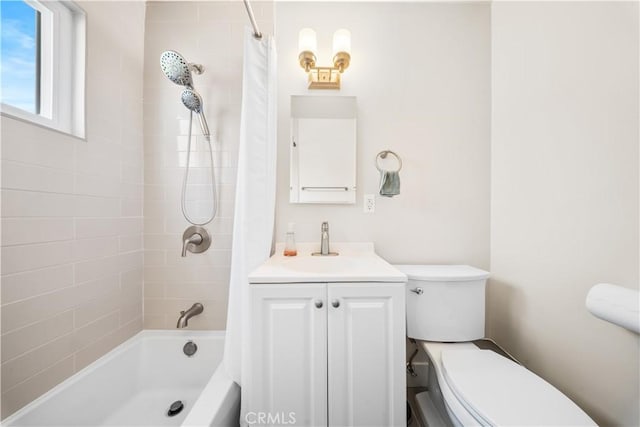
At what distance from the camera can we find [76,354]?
1.02 m

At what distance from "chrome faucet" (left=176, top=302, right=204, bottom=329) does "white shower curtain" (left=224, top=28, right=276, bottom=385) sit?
332 millimetres

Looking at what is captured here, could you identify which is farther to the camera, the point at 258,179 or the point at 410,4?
the point at 410,4

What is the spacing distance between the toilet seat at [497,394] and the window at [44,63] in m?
1.81

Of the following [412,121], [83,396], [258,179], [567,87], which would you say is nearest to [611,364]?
[567,87]

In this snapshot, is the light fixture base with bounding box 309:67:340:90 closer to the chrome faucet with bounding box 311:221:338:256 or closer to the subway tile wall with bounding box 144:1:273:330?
the subway tile wall with bounding box 144:1:273:330

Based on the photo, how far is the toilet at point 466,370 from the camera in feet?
2.25

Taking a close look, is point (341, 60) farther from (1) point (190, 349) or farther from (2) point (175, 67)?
(1) point (190, 349)

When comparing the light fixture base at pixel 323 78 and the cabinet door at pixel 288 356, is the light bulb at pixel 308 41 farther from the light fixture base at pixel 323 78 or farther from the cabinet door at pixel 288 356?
the cabinet door at pixel 288 356

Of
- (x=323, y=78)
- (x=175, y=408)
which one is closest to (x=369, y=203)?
(x=323, y=78)

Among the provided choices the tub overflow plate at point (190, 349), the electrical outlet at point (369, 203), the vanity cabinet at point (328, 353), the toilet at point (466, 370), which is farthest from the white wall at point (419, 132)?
the tub overflow plate at point (190, 349)

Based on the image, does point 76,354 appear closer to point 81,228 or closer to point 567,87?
point 81,228

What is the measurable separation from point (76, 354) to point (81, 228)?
1.81 ft

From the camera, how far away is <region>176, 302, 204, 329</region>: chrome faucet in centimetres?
124

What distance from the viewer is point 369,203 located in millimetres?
1450
